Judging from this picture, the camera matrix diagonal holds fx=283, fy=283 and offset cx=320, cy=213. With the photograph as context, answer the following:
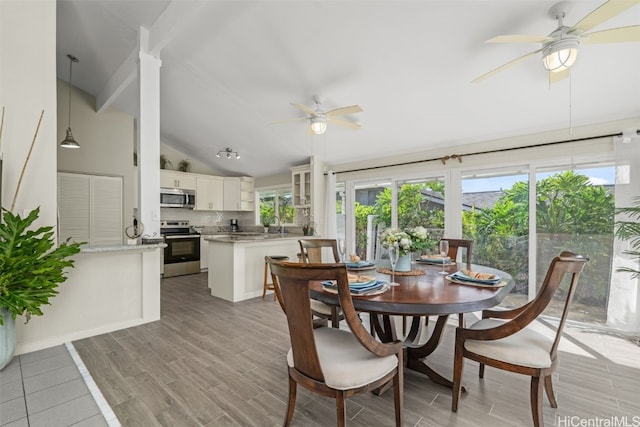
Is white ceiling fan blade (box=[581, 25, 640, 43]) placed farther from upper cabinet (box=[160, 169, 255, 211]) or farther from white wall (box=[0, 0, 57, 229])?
upper cabinet (box=[160, 169, 255, 211])

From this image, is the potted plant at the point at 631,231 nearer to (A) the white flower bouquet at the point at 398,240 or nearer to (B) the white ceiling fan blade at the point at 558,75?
(B) the white ceiling fan blade at the point at 558,75

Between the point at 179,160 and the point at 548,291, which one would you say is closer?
the point at 548,291

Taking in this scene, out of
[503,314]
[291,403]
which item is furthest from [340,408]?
[503,314]

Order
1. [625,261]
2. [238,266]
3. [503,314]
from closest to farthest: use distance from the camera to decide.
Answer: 1. [503,314]
2. [625,261]
3. [238,266]

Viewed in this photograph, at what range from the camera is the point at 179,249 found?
5.65 metres

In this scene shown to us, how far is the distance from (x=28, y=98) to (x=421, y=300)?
11.4ft

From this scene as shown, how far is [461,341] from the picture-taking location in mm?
1717

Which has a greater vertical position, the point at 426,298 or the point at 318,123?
the point at 318,123

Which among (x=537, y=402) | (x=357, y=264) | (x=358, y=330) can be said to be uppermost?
(x=357, y=264)

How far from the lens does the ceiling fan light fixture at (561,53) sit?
1894 millimetres

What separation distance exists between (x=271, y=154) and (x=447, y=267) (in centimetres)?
427

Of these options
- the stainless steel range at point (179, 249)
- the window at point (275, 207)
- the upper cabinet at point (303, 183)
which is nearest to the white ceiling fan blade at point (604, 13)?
the upper cabinet at point (303, 183)

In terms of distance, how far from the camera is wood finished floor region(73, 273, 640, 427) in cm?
169

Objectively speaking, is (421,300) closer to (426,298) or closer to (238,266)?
(426,298)
